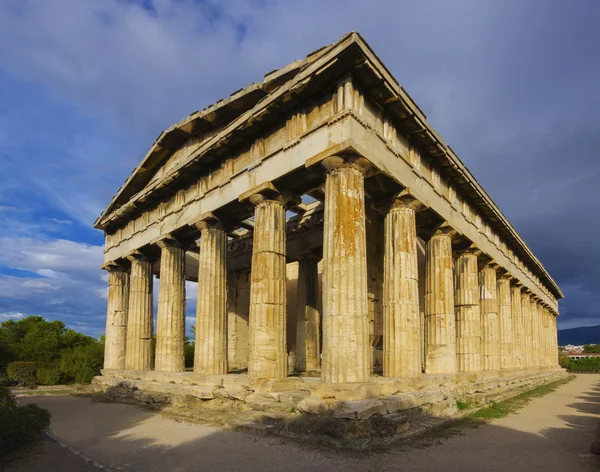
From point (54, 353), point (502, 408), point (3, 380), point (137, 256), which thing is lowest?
point (502, 408)

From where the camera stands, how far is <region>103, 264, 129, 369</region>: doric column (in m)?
21.6

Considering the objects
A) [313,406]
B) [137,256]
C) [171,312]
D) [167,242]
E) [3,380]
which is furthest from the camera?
[137,256]

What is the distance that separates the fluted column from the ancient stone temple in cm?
4

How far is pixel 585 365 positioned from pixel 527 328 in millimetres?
30781

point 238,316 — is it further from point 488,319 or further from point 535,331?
point 535,331

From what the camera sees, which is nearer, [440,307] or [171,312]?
[440,307]

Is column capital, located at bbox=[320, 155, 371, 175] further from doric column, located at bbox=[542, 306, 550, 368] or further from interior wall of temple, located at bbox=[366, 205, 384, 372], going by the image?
doric column, located at bbox=[542, 306, 550, 368]

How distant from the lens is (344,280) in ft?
34.0

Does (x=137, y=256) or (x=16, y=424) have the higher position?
(x=137, y=256)

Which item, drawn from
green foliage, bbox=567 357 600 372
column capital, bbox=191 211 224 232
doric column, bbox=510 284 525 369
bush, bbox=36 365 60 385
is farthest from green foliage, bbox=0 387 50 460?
green foliage, bbox=567 357 600 372

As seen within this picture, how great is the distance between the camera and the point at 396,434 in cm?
912

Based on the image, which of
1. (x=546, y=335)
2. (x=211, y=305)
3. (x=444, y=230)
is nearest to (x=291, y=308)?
(x=211, y=305)

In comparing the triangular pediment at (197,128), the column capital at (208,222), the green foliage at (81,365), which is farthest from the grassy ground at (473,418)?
the green foliage at (81,365)

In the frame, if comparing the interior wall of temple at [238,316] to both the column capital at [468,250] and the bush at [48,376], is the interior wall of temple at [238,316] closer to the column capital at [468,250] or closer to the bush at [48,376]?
the bush at [48,376]
